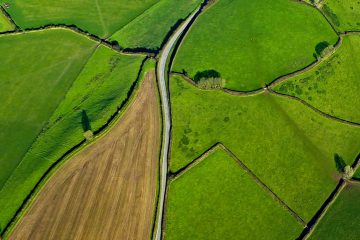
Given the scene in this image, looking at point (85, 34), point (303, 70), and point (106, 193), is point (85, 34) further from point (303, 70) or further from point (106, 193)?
point (303, 70)

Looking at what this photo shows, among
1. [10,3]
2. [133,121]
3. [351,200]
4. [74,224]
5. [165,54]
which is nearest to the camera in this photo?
[74,224]

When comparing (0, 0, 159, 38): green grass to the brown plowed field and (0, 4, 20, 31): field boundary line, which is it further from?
the brown plowed field

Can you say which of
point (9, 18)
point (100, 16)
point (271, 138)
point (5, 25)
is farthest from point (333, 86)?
point (5, 25)

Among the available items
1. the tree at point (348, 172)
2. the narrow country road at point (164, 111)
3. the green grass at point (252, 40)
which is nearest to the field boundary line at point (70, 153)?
the narrow country road at point (164, 111)

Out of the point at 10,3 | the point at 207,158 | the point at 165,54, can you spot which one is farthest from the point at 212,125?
the point at 10,3

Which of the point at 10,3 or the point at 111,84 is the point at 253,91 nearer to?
the point at 111,84

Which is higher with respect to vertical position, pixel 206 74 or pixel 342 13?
pixel 342 13
